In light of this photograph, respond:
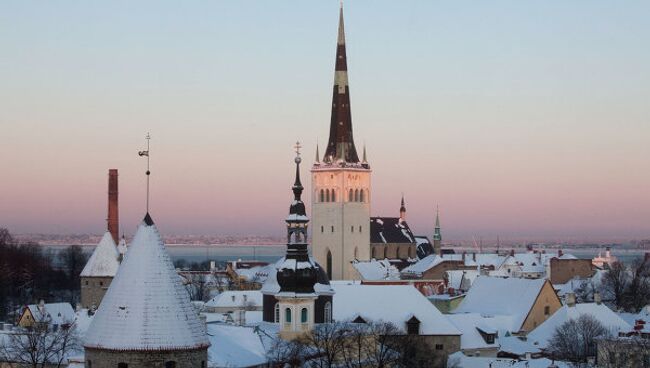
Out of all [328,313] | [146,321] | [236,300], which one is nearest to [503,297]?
[236,300]

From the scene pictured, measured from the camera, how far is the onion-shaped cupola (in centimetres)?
5344

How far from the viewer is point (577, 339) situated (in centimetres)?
6228

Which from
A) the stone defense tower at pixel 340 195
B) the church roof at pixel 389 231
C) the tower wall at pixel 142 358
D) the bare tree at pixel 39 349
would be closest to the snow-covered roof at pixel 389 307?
the bare tree at pixel 39 349

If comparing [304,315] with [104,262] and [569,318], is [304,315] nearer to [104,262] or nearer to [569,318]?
[569,318]

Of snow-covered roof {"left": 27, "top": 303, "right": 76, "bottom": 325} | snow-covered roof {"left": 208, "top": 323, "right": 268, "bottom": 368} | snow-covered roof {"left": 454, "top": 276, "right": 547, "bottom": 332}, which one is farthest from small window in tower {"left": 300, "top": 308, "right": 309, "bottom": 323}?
snow-covered roof {"left": 454, "top": 276, "right": 547, "bottom": 332}

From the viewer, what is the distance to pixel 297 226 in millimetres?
55188

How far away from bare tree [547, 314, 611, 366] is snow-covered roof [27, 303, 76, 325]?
29155 millimetres

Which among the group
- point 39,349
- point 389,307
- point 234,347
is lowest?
point 39,349

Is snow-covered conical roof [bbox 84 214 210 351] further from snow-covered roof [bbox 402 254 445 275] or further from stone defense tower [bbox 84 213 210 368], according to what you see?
snow-covered roof [bbox 402 254 445 275]

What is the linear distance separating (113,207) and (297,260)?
119 feet

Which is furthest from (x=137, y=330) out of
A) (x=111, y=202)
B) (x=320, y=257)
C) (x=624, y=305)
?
(x=320, y=257)

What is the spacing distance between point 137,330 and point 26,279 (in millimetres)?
93712

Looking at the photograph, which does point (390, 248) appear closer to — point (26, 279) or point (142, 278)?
point (26, 279)

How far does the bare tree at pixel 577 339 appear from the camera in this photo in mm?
59912
